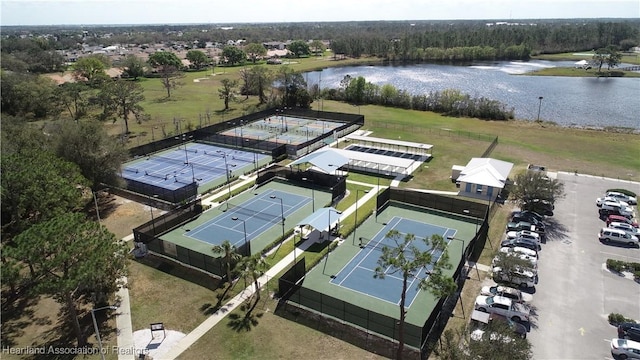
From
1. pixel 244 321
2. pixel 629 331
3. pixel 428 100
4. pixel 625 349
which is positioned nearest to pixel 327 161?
pixel 244 321

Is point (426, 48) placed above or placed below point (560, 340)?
above

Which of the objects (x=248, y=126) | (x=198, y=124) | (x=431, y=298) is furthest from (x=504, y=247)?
(x=198, y=124)

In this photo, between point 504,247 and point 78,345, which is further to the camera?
point 504,247

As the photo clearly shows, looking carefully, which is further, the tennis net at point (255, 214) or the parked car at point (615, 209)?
the tennis net at point (255, 214)

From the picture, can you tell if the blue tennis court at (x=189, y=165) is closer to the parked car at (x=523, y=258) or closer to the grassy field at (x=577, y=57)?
the parked car at (x=523, y=258)

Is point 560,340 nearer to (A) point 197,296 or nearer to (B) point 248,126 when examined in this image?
(A) point 197,296

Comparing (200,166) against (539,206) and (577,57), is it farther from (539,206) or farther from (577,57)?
(577,57)

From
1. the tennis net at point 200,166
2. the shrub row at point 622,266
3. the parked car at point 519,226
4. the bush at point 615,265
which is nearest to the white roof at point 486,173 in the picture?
the parked car at point 519,226
